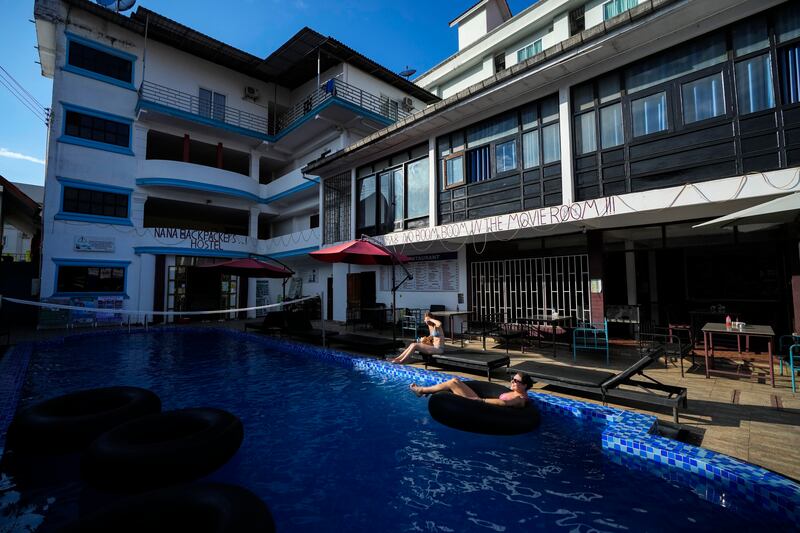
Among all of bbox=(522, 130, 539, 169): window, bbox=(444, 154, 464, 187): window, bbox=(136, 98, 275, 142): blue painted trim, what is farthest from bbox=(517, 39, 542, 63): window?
bbox=(136, 98, 275, 142): blue painted trim

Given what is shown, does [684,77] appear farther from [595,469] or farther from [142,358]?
[142,358]

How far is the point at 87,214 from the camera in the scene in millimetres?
17641

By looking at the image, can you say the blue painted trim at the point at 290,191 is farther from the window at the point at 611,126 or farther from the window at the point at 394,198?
the window at the point at 611,126

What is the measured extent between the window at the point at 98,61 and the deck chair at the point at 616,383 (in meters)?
24.3

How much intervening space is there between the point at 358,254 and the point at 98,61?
1981 centimetres

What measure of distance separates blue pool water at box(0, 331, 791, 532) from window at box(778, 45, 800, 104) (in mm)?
7561

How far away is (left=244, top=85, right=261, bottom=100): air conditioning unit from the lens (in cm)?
2345

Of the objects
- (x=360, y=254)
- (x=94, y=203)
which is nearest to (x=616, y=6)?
(x=360, y=254)

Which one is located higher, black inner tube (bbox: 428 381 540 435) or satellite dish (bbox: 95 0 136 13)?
satellite dish (bbox: 95 0 136 13)

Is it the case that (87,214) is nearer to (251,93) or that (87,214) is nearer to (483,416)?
(251,93)

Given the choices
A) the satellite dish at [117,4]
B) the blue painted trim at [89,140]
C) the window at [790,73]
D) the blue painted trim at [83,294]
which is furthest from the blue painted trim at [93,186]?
the window at [790,73]

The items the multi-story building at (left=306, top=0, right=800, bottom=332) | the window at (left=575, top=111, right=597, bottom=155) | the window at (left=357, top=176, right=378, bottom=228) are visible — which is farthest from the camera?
the window at (left=357, top=176, right=378, bottom=228)

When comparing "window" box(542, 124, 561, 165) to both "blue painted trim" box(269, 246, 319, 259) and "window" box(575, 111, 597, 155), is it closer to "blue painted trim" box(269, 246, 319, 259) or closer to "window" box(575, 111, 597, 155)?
"window" box(575, 111, 597, 155)

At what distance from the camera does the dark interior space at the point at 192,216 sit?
877 inches
